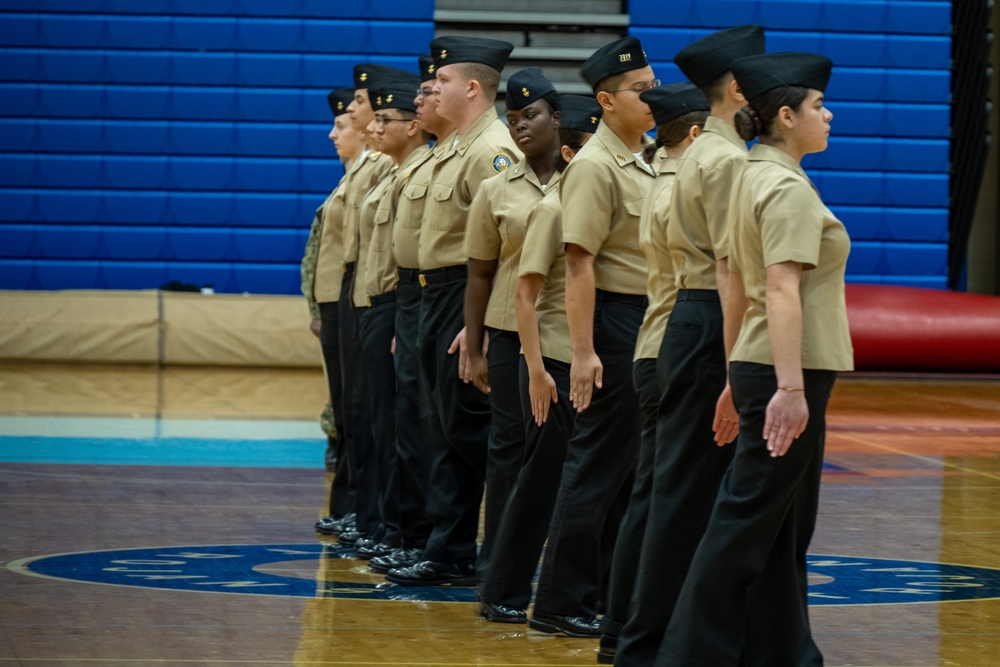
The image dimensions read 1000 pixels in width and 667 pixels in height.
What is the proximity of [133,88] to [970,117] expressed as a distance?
21.7 ft

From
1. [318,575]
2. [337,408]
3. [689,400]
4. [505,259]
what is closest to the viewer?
[689,400]

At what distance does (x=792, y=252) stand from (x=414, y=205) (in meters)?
1.91

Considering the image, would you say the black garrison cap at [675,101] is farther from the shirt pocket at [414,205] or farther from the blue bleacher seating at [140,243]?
the blue bleacher seating at [140,243]

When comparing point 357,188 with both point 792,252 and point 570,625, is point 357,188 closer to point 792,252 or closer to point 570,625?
point 570,625

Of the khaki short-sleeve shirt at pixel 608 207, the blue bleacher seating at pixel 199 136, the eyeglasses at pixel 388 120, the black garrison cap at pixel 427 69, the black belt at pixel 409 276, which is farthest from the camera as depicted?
the blue bleacher seating at pixel 199 136

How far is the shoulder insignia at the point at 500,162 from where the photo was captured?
391cm

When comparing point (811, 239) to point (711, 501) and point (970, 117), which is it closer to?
point (711, 501)

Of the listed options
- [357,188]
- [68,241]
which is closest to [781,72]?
[357,188]

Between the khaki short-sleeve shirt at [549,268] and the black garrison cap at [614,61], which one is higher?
the black garrison cap at [614,61]

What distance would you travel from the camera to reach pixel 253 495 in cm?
567

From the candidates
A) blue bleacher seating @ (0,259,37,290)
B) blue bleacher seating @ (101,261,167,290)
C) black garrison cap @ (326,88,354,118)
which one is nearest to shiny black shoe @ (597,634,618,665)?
black garrison cap @ (326,88,354,118)

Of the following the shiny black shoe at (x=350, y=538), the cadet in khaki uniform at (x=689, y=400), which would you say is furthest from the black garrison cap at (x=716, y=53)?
the shiny black shoe at (x=350, y=538)

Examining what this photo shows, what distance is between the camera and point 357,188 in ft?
16.6

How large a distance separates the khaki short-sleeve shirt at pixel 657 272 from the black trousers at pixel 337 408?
6.72 feet
